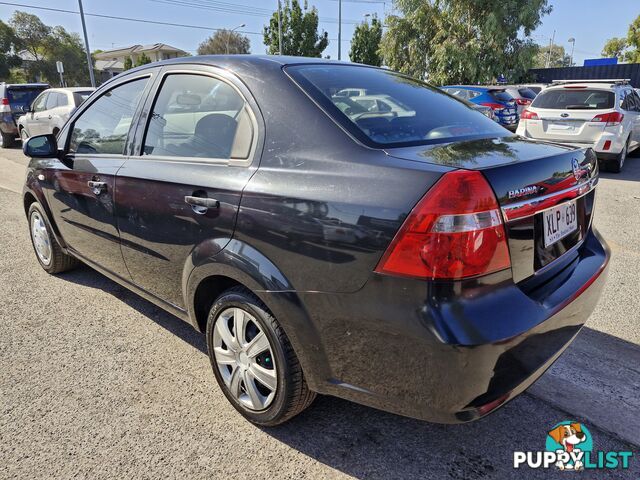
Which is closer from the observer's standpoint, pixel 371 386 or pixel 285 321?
pixel 371 386

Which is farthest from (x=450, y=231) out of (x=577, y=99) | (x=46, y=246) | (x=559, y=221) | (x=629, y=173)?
(x=629, y=173)

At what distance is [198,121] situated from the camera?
2.42m

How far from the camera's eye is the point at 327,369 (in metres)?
1.87

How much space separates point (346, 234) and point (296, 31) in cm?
4200

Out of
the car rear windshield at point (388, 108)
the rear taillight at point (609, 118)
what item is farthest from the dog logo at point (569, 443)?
the rear taillight at point (609, 118)

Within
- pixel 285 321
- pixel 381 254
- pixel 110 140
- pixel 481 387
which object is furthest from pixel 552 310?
pixel 110 140

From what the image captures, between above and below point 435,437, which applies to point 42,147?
above

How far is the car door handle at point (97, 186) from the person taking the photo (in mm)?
2822

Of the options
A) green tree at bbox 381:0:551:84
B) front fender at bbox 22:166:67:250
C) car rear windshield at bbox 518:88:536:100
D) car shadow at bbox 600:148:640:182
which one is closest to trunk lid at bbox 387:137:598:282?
front fender at bbox 22:166:67:250

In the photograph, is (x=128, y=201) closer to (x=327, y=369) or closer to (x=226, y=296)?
(x=226, y=296)

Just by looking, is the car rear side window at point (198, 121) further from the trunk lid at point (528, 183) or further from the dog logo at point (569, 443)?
the dog logo at point (569, 443)

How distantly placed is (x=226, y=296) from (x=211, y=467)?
0.73 meters

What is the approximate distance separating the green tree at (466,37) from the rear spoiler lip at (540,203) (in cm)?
2346

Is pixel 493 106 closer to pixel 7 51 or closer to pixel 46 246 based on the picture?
pixel 46 246
